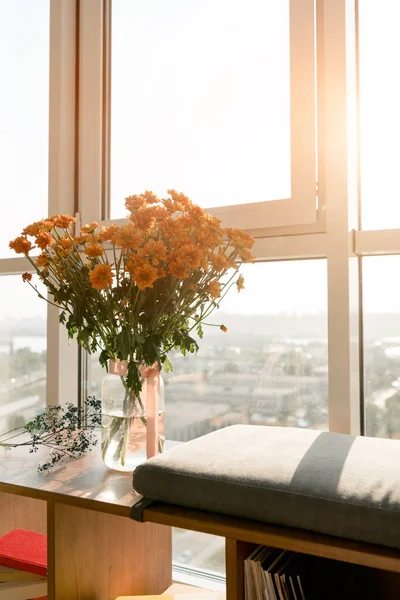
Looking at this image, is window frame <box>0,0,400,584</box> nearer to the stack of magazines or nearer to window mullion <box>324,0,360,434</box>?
window mullion <box>324,0,360,434</box>

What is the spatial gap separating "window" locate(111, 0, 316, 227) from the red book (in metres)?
0.93

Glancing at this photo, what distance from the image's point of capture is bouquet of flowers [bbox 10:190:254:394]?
99 cm

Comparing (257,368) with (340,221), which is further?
(257,368)

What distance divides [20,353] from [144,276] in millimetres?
1077

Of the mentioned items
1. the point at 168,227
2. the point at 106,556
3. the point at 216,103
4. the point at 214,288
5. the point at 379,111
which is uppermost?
the point at 216,103

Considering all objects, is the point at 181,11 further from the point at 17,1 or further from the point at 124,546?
the point at 124,546

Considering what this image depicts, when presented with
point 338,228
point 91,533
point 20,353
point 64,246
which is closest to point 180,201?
point 64,246

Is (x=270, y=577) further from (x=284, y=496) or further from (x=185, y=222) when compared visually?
(x=185, y=222)

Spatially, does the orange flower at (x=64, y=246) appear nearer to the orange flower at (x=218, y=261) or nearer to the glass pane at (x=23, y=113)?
the orange flower at (x=218, y=261)

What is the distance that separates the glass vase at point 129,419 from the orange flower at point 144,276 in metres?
0.20

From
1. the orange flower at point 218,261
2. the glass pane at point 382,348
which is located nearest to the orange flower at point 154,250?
the orange flower at point 218,261

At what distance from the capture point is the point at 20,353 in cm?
186

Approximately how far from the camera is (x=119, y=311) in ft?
3.45

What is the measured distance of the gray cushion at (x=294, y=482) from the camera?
0.72 m
